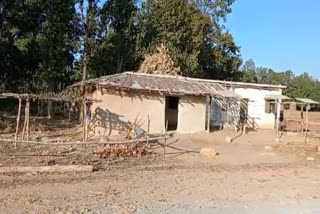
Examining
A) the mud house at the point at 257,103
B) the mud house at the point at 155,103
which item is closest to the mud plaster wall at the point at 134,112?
the mud house at the point at 155,103

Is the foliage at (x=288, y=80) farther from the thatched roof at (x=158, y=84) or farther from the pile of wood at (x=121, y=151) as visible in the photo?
the pile of wood at (x=121, y=151)

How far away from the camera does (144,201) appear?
442 inches

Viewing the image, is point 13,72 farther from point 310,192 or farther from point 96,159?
point 310,192

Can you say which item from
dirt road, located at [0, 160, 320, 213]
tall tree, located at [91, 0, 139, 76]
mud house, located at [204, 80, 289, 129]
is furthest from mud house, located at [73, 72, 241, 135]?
tall tree, located at [91, 0, 139, 76]

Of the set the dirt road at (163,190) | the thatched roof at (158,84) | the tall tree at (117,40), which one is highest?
the tall tree at (117,40)

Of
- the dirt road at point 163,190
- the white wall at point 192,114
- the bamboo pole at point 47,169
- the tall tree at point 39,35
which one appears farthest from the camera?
the tall tree at point 39,35

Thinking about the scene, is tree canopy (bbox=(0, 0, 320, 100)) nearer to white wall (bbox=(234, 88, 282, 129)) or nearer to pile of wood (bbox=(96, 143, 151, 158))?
white wall (bbox=(234, 88, 282, 129))

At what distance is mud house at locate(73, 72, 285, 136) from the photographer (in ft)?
82.8

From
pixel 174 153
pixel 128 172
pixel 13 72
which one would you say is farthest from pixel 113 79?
pixel 13 72

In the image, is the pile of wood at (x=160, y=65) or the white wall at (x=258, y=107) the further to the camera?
the pile of wood at (x=160, y=65)

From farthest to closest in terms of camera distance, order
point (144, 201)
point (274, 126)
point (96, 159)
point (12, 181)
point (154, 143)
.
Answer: point (274, 126)
point (154, 143)
point (96, 159)
point (12, 181)
point (144, 201)

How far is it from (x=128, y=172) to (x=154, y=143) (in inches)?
255

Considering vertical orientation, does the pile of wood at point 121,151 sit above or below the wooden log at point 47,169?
above

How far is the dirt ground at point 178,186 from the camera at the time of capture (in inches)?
418
